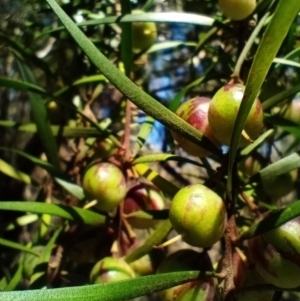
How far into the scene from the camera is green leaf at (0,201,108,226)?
18.9 inches

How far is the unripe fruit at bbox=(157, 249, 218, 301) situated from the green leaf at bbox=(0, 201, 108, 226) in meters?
0.08

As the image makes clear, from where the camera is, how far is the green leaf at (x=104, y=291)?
0.34 m

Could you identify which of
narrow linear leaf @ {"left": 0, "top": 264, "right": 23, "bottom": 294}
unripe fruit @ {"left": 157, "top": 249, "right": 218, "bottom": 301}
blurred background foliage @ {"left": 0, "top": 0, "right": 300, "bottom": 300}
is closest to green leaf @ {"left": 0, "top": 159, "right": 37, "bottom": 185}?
blurred background foliage @ {"left": 0, "top": 0, "right": 300, "bottom": 300}

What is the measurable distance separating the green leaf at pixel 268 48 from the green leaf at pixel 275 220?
6 centimetres

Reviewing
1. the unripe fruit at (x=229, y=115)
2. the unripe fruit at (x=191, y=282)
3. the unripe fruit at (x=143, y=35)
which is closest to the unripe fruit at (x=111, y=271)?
the unripe fruit at (x=191, y=282)

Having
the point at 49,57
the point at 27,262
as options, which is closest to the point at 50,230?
the point at 27,262

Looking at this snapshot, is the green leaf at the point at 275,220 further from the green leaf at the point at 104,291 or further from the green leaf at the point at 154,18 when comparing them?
the green leaf at the point at 154,18

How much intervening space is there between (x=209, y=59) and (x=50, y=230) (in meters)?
0.30

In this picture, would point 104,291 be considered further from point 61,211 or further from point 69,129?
point 69,129

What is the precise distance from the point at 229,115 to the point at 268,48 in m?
0.10

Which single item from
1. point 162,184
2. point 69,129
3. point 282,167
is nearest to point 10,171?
point 69,129

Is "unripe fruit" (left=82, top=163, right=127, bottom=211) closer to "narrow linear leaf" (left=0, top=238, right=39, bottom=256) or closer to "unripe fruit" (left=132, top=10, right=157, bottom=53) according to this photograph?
"narrow linear leaf" (left=0, top=238, right=39, bottom=256)

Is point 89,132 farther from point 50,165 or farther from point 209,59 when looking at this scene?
point 209,59

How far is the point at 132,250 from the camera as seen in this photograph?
1.92ft
